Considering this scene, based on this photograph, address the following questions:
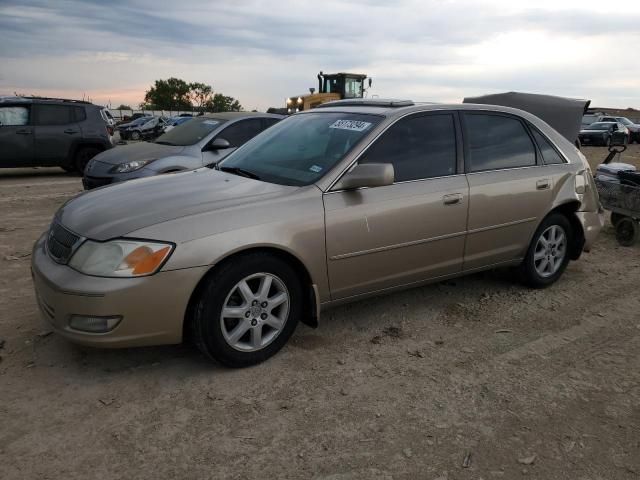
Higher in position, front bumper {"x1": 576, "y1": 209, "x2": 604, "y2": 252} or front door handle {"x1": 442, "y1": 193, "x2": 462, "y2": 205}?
front door handle {"x1": 442, "y1": 193, "x2": 462, "y2": 205}

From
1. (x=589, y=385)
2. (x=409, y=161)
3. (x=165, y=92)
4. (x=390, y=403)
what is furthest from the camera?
(x=165, y=92)

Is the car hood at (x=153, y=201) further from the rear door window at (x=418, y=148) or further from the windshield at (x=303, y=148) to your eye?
the rear door window at (x=418, y=148)

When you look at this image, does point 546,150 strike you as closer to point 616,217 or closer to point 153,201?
point 616,217

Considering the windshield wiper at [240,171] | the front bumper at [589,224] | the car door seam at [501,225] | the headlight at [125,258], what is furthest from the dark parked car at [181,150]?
the front bumper at [589,224]

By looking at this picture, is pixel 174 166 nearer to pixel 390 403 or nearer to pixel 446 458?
Result: pixel 390 403

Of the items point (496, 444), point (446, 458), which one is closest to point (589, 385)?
point (496, 444)

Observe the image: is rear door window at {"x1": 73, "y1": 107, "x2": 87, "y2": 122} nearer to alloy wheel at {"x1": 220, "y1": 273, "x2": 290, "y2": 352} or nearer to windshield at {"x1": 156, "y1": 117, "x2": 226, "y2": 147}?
windshield at {"x1": 156, "y1": 117, "x2": 226, "y2": 147}

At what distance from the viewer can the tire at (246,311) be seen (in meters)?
2.93

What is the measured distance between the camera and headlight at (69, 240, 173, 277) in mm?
2766

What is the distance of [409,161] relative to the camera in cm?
372

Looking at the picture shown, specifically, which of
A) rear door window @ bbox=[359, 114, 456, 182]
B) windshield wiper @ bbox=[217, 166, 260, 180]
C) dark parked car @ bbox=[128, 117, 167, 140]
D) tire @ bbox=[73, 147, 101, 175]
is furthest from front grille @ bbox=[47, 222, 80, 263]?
dark parked car @ bbox=[128, 117, 167, 140]

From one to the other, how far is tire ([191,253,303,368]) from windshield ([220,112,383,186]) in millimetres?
667

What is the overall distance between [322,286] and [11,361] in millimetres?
Result: 1945

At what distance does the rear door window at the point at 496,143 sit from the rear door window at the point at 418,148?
0.61 ft
